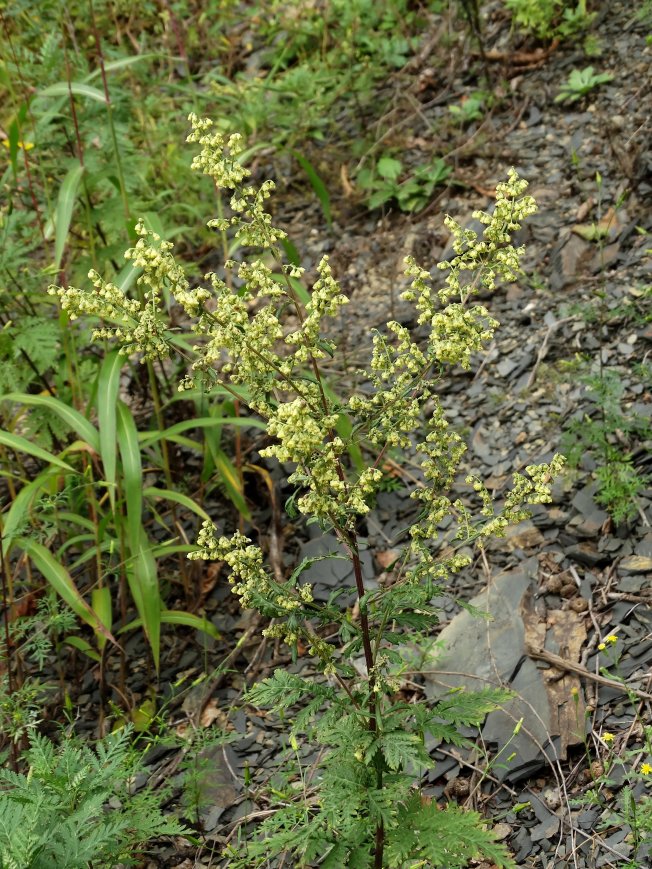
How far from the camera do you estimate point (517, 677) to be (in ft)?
9.43

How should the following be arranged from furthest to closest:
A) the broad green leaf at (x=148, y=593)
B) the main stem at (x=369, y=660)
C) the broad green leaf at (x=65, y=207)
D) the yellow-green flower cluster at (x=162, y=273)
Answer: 1. the broad green leaf at (x=65, y=207)
2. the broad green leaf at (x=148, y=593)
3. the main stem at (x=369, y=660)
4. the yellow-green flower cluster at (x=162, y=273)

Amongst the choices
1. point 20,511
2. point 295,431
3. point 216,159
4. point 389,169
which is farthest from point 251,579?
point 389,169

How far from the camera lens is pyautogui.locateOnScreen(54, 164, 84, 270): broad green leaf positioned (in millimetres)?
3299

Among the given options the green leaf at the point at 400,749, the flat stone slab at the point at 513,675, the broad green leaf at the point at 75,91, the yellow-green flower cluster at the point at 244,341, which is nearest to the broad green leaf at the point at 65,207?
the broad green leaf at the point at 75,91

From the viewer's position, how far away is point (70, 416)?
3172 millimetres

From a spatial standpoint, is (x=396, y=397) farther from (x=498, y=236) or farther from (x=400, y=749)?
(x=400, y=749)

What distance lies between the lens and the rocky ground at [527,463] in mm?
2682

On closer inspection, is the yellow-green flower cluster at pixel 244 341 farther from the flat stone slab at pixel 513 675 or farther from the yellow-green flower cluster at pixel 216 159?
the flat stone slab at pixel 513 675

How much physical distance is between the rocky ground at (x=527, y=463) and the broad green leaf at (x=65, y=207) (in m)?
1.22

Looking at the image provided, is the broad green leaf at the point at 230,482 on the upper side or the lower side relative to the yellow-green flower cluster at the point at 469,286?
lower

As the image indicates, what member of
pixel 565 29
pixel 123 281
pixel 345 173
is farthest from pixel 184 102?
pixel 123 281

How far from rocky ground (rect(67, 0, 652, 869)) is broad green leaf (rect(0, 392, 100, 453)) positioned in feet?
2.60

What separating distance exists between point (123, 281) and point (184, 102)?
9.66ft

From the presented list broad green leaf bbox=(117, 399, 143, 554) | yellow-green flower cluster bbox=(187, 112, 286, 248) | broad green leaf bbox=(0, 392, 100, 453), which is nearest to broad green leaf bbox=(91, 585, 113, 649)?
broad green leaf bbox=(117, 399, 143, 554)
